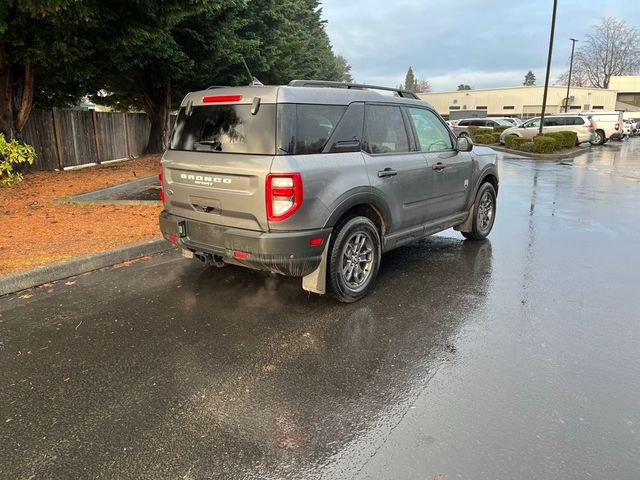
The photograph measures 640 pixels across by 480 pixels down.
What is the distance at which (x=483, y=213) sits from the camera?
6957 mm

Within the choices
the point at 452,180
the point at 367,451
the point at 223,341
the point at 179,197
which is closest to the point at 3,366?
the point at 223,341

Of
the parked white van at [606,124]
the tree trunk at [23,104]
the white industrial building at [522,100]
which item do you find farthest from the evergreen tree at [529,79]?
the tree trunk at [23,104]

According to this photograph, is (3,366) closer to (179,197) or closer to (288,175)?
(179,197)

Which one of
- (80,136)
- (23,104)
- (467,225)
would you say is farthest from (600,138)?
(23,104)

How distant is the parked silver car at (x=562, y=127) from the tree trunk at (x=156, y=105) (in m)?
19.8

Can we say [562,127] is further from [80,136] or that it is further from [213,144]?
[213,144]

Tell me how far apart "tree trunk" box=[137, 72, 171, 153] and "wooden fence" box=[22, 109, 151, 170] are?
1.03 m

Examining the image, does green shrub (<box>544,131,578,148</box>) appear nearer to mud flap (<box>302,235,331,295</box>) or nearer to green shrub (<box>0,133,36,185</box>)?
green shrub (<box>0,133,36,185</box>)

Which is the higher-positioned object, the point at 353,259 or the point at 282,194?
the point at 282,194

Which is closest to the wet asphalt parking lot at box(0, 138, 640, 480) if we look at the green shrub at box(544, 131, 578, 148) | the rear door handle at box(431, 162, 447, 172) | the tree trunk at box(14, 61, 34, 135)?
the rear door handle at box(431, 162, 447, 172)

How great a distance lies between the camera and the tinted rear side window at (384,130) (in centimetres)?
478

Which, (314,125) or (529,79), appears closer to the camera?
(314,125)

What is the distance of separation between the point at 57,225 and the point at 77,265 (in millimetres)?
1953

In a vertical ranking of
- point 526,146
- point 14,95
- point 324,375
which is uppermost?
point 14,95
